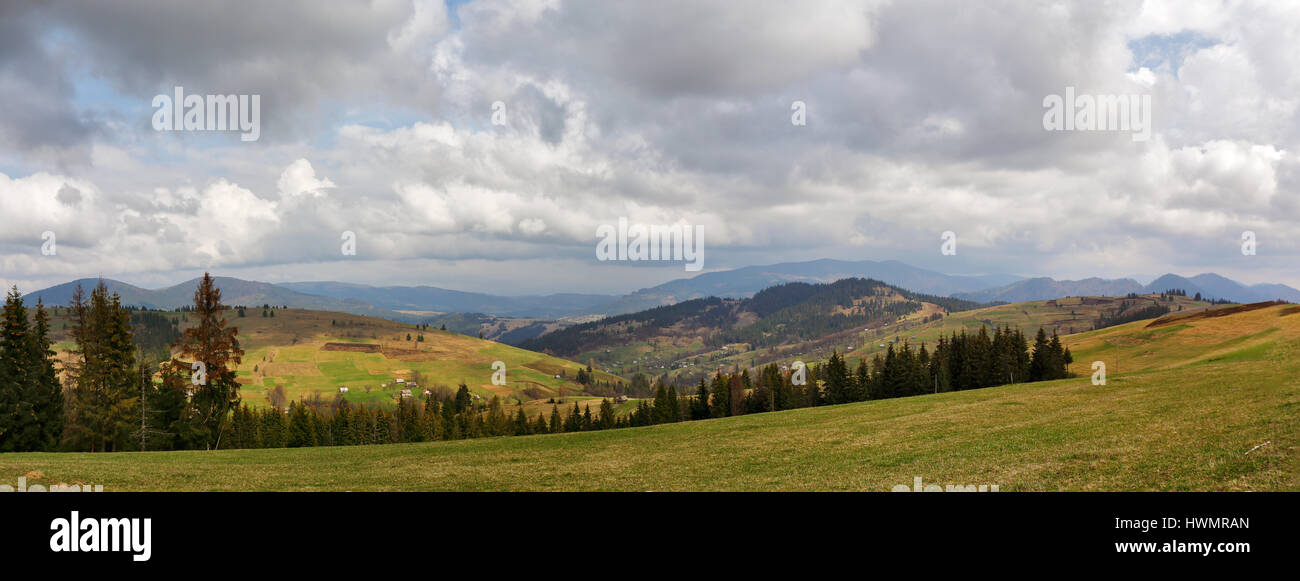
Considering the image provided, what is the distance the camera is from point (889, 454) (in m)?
26.4

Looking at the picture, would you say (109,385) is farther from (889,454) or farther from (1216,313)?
(1216,313)

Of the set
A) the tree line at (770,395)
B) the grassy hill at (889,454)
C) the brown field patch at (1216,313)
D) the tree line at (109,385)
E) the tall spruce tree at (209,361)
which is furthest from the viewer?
the brown field patch at (1216,313)

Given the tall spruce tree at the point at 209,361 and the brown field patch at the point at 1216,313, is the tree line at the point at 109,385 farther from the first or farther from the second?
the brown field patch at the point at 1216,313

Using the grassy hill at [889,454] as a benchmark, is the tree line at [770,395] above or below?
below

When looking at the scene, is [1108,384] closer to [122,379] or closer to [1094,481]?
[1094,481]

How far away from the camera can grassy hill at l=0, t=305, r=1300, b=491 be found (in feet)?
60.2

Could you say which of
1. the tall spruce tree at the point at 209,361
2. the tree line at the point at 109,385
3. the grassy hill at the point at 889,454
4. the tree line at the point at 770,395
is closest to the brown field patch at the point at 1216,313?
the tree line at the point at 770,395

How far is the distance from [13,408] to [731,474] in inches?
2567

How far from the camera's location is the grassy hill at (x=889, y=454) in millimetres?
18344

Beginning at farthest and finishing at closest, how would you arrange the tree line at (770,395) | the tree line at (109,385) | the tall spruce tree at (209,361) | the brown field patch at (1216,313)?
the brown field patch at (1216,313) → the tree line at (770,395) → the tall spruce tree at (209,361) → the tree line at (109,385)

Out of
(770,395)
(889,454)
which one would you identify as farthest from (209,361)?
(770,395)

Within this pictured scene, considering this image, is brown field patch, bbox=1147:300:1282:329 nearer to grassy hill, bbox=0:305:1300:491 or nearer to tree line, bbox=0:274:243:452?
grassy hill, bbox=0:305:1300:491
